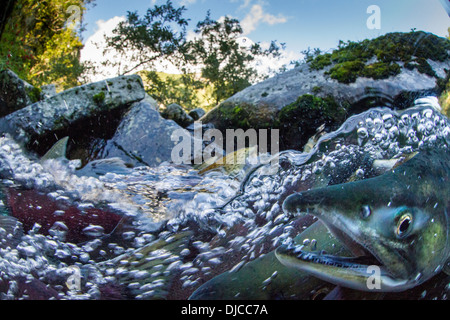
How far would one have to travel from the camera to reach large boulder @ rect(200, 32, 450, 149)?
1.26 meters

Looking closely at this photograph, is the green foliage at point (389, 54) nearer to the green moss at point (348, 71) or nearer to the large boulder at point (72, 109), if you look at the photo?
the green moss at point (348, 71)

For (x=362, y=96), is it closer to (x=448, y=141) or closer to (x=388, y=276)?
(x=448, y=141)

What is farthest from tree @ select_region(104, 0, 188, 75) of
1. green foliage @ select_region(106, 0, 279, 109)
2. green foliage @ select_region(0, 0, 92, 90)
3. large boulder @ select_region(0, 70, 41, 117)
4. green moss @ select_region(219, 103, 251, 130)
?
large boulder @ select_region(0, 70, 41, 117)

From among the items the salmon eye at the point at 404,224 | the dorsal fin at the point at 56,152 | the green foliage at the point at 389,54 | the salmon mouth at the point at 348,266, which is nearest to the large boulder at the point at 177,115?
the dorsal fin at the point at 56,152

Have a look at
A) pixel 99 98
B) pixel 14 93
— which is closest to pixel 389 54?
pixel 99 98

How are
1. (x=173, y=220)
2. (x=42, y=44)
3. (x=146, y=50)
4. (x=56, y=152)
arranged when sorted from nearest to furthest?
(x=173, y=220) → (x=56, y=152) → (x=146, y=50) → (x=42, y=44)

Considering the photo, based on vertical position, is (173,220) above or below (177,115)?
below

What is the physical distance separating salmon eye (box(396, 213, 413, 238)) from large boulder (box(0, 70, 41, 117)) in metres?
1.57

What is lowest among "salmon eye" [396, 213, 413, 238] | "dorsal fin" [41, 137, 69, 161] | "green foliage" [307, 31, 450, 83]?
"salmon eye" [396, 213, 413, 238]

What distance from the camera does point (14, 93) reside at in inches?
61.7

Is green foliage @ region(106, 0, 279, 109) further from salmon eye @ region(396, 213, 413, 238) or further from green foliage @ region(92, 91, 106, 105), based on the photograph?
salmon eye @ region(396, 213, 413, 238)

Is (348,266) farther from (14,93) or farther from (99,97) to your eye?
(14,93)

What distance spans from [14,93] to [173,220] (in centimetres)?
107
